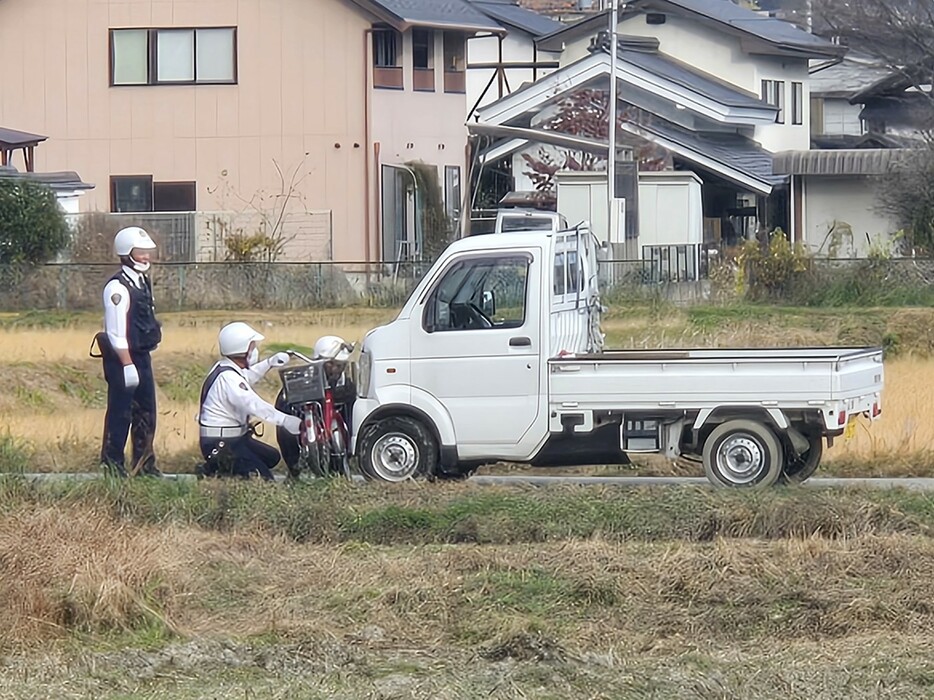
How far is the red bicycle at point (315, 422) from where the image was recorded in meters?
12.6

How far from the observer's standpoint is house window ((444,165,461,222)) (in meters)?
36.1

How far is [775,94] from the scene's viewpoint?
46.8 metres

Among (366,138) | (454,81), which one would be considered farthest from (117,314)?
(454,81)

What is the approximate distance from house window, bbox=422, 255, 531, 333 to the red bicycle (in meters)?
0.91

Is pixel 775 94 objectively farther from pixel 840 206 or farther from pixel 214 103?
pixel 214 103

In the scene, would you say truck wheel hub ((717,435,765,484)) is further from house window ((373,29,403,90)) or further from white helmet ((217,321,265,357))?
house window ((373,29,403,90))

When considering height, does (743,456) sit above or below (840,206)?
below

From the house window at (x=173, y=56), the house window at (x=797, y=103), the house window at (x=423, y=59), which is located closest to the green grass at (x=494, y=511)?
the house window at (x=173, y=56)

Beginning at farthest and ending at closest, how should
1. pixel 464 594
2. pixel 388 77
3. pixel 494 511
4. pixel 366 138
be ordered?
pixel 388 77, pixel 366 138, pixel 494 511, pixel 464 594

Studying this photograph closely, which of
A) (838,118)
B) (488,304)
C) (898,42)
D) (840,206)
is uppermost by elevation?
(898,42)

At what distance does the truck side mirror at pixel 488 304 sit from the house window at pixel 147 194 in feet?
71.3

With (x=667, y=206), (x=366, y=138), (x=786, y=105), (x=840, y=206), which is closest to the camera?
(x=366, y=138)

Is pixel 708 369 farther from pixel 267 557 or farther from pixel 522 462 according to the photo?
pixel 267 557

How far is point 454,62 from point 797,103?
1481 centimetres
